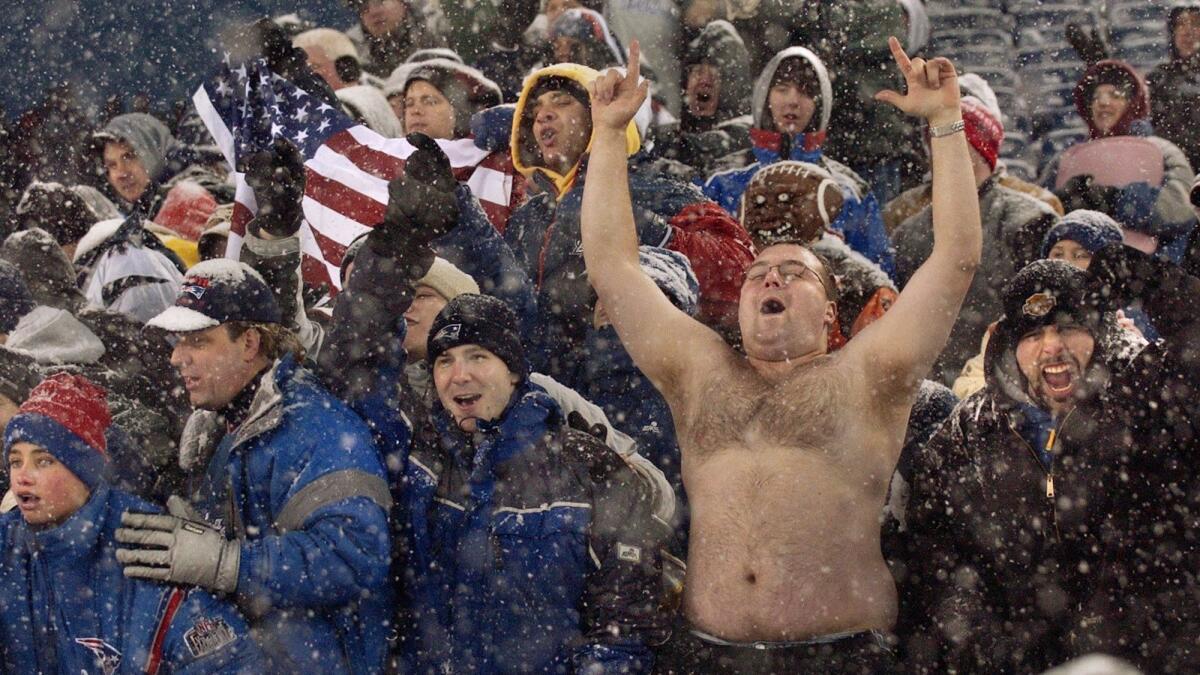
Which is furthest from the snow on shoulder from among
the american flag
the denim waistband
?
the denim waistband

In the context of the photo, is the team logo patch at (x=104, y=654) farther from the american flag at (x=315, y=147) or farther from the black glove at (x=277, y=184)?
the american flag at (x=315, y=147)

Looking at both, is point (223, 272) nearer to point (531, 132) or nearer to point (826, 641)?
point (531, 132)

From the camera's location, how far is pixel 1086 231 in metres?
6.45

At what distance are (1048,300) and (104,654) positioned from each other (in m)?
3.01

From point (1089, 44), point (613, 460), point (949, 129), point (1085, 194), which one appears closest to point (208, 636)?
point (613, 460)

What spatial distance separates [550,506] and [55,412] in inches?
60.4

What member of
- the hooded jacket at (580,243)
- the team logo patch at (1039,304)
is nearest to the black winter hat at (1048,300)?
the team logo patch at (1039,304)

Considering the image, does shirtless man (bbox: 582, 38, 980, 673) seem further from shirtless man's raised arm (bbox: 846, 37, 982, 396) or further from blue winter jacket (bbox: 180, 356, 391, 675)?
blue winter jacket (bbox: 180, 356, 391, 675)

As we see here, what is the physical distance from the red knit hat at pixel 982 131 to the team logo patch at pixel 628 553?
139 inches

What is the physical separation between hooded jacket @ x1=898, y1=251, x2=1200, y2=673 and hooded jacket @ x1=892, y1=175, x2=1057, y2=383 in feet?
5.82

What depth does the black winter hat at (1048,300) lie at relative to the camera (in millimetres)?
5074

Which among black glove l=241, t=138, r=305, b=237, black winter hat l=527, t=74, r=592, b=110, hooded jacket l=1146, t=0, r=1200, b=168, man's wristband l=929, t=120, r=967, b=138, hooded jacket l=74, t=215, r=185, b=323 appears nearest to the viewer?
man's wristband l=929, t=120, r=967, b=138

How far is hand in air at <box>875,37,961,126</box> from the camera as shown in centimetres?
489

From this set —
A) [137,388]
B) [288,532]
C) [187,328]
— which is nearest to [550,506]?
[288,532]
